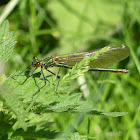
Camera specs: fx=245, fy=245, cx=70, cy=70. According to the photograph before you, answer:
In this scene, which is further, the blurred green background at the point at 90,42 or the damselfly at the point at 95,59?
the blurred green background at the point at 90,42

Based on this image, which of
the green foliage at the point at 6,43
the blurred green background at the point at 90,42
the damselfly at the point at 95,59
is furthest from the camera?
the blurred green background at the point at 90,42

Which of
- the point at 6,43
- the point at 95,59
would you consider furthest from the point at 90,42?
the point at 6,43

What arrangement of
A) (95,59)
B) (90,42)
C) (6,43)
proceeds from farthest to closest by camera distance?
(90,42)
(95,59)
(6,43)

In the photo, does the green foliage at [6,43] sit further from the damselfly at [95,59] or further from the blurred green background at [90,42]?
the damselfly at [95,59]

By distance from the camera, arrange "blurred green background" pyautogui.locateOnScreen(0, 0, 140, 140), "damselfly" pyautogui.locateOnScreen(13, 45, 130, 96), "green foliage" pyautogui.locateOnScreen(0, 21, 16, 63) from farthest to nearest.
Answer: "blurred green background" pyautogui.locateOnScreen(0, 0, 140, 140) < "damselfly" pyautogui.locateOnScreen(13, 45, 130, 96) < "green foliage" pyautogui.locateOnScreen(0, 21, 16, 63)

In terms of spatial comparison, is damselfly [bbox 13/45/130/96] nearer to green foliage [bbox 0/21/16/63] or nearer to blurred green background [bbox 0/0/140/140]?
blurred green background [bbox 0/0/140/140]

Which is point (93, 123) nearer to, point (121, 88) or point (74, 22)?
point (121, 88)

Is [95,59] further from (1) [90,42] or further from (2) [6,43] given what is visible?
(1) [90,42]

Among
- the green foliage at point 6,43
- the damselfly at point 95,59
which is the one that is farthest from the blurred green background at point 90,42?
the green foliage at point 6,43

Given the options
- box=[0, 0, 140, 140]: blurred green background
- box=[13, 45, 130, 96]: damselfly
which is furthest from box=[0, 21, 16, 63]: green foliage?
box=[13, 45, 130, 96]: damselfly

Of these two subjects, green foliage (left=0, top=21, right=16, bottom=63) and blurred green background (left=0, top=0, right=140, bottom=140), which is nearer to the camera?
green foliage (left=0, top=21, right=16, bottom=63)
